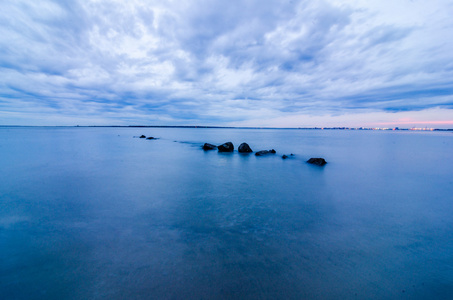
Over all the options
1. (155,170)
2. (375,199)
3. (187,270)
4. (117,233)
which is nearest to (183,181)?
(155,170)

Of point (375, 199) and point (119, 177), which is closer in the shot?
point (375, 199)

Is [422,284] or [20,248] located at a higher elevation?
[20,248]

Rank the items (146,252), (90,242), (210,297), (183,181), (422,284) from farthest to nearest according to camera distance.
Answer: (183,181)
(90,242)
(146,252)
(422,284)
(210,297)

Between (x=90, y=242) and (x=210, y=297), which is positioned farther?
(x=90, y=242)

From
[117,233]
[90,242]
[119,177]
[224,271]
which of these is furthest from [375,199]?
[119,177]

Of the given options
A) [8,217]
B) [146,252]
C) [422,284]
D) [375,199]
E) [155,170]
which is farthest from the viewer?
[155,170]

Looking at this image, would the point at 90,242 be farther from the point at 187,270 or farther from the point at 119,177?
the point at 119,177

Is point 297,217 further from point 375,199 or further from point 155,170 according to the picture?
point 155,170

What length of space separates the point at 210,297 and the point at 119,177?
11.3 m

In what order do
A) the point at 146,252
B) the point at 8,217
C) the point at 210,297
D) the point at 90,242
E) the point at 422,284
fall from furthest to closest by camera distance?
the point at 8,217
the point at 90,242
the point at 146,252
the point at 422,284
the point at 210,297

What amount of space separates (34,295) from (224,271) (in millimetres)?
3748

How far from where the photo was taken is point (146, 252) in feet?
16.1

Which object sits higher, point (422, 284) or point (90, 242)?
point (90, 242)

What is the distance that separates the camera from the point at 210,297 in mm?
3648
